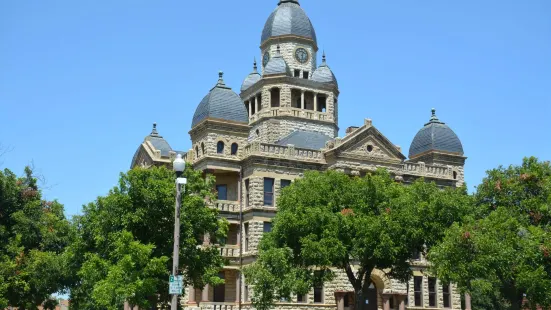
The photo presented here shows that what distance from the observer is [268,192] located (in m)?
50.9

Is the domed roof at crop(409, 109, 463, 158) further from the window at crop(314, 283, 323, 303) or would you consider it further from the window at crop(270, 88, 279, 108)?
the window at crop(314, 283, 323, 303)

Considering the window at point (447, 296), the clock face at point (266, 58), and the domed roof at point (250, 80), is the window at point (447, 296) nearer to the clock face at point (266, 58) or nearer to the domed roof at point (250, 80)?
Result: the domed roof at point (250, 80)

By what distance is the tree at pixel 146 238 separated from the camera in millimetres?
34688

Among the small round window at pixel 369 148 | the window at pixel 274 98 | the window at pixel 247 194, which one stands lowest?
the window at pixel 247 194

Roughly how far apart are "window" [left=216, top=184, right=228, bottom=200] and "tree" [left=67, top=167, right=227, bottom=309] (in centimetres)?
1302

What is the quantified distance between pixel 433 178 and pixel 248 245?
1593 centimetres

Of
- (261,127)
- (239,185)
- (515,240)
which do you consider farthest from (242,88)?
(515,240)

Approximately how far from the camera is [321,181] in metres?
40.2

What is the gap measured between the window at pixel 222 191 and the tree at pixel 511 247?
20268 millimetres

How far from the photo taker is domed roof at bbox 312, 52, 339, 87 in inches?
2537

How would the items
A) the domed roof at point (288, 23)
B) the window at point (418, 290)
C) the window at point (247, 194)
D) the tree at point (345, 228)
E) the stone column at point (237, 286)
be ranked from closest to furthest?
the tree at point (345, 228), the stone column at point (237, 286), the window at point (247, 194), the window at point (418, 290), the domed roof at point (288, 23)

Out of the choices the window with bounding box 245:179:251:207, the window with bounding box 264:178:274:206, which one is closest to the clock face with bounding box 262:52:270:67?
the window with bounding box 245:179:251:207

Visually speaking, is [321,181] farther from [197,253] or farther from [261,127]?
[261,127]

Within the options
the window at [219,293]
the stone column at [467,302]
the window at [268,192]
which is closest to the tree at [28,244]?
the window at [219,293]
